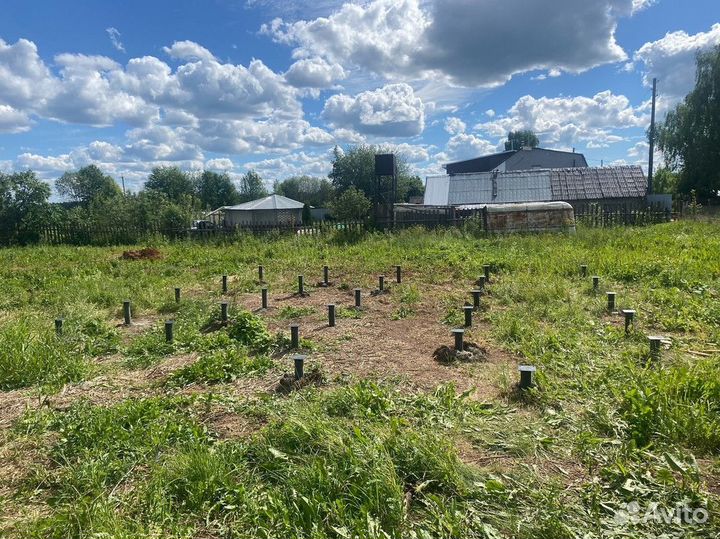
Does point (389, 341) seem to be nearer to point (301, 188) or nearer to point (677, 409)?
point (677, 409)

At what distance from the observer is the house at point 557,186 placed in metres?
28.7

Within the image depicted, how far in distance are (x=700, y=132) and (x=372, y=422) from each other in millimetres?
39196

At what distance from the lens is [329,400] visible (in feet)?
12.5

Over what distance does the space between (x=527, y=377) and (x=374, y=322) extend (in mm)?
3046

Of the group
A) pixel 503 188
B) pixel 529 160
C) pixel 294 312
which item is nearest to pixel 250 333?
pixel 294 312

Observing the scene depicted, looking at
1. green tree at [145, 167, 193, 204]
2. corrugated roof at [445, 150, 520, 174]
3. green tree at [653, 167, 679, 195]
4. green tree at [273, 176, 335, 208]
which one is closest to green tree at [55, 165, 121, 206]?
green tree at [145, 167, 193, 204]

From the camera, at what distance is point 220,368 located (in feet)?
15.5

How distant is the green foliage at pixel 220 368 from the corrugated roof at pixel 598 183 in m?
27.5

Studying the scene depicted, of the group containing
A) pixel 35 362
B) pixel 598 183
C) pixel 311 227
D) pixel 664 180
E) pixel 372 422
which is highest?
pixel 664 180

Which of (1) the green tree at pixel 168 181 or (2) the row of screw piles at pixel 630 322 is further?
(1) the green tree at pixel 168 181

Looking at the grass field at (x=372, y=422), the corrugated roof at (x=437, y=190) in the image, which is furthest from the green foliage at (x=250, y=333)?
the corrugated roof at (x=437, y=190)

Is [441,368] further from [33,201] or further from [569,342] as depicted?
[33,201]

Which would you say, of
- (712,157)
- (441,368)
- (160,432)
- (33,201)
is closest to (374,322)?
(441,368)

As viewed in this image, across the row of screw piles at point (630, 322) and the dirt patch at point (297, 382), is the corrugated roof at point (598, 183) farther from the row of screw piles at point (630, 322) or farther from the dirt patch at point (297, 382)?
the dirt patch at point (297, 382)
